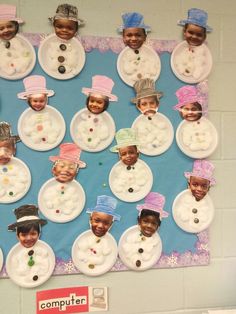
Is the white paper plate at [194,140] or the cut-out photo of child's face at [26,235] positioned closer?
the cut-out photo of child's face at [26,235]

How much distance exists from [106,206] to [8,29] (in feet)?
2.22

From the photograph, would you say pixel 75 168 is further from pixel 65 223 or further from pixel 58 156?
pixel 65 223

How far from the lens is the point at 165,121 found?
1.26 metres

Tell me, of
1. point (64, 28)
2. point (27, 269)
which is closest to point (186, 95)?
point (64, 28)

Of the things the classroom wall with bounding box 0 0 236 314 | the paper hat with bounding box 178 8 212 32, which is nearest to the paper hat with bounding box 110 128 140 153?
the classroom wall with bounding box 0 0 236 314

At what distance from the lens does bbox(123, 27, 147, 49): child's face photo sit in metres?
1.24

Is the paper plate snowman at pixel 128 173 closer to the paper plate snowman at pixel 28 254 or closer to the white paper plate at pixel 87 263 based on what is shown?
the white paper plate at pixel 87 263

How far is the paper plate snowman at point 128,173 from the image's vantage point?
1230 millimetres

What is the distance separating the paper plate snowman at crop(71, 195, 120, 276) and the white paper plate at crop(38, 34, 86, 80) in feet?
1.44

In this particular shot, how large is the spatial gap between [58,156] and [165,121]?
399 millimetres

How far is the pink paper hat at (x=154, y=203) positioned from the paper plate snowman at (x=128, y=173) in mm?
23

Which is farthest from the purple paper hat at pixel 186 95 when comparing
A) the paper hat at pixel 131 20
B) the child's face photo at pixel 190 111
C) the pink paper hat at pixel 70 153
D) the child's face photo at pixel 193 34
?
the pink paper hat at pixel 70 153

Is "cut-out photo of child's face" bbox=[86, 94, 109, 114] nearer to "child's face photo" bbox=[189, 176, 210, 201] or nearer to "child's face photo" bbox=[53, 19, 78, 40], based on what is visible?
"child's face photo" bbox=[53, 19, 78, 40]

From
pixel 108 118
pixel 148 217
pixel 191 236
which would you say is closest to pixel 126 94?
pixel 108 118
